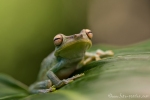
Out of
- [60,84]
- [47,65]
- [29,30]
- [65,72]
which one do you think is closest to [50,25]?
[29,30]

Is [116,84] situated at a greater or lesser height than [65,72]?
lesser

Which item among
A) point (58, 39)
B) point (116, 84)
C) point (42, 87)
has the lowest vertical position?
point (116, 84)

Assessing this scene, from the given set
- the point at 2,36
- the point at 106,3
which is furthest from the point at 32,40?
the point at 106,3

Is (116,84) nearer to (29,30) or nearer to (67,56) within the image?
(67,56)

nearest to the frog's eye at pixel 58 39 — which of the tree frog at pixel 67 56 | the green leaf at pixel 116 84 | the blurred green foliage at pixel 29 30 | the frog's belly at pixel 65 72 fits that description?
the tree frog at pixel 67 56

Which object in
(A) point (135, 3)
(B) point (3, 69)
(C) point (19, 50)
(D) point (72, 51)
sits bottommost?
(D) point (72, 51)

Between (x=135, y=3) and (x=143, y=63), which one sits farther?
(x=135, y=3)

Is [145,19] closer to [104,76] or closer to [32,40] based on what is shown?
[32,40]
